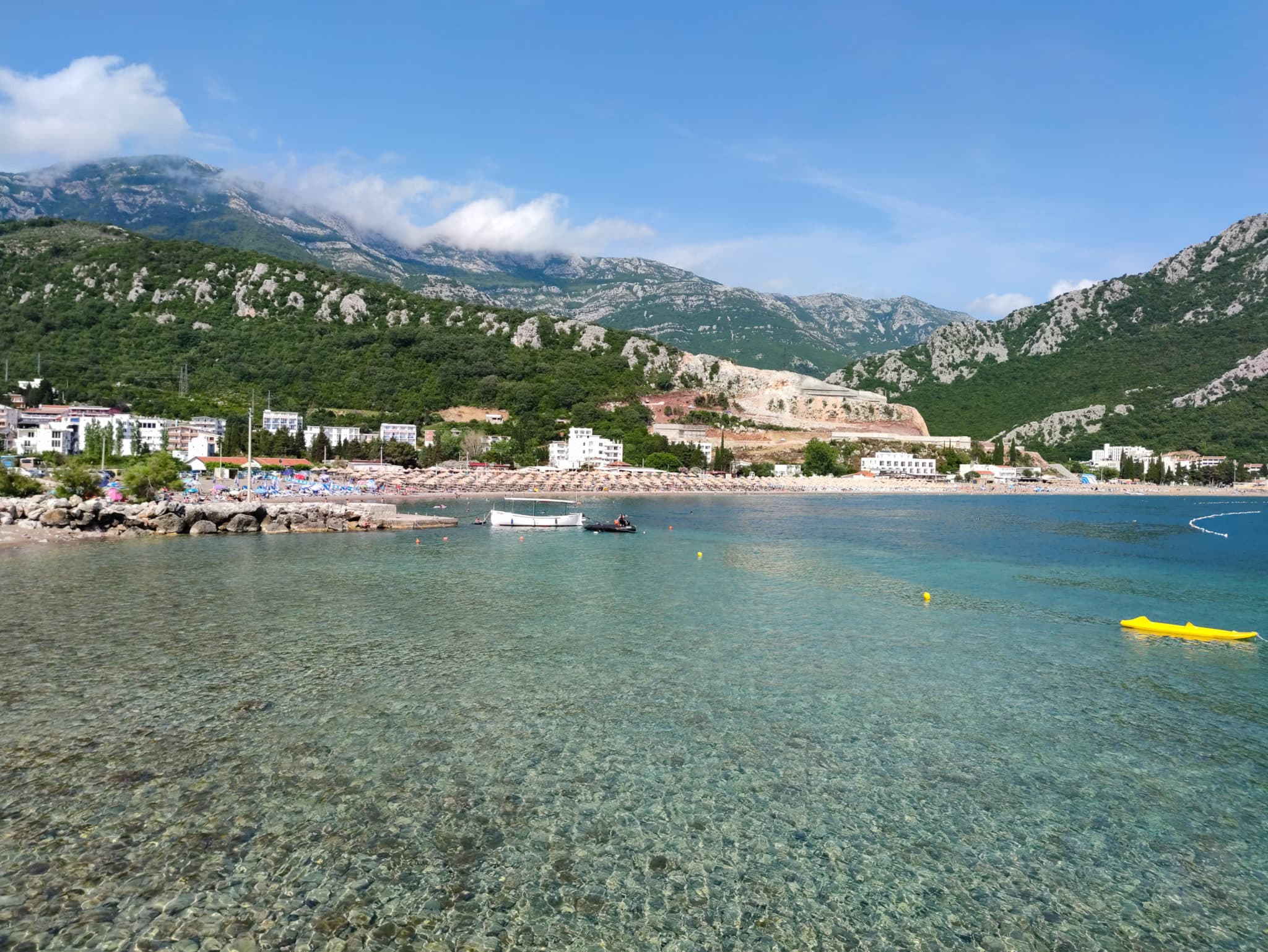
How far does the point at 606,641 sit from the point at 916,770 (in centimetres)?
842

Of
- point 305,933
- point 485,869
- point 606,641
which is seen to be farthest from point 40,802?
point 606,641

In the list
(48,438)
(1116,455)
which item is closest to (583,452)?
(48,438)

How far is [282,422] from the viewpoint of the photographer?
330 ft

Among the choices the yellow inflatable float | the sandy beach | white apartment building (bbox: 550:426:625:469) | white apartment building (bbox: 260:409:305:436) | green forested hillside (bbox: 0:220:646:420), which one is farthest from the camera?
green forested hillside (bbox: 0:220:646:420)

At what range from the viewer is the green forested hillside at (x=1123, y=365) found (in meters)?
134

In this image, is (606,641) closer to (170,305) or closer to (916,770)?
(916,770)

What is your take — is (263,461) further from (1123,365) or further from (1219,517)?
(1123,365)

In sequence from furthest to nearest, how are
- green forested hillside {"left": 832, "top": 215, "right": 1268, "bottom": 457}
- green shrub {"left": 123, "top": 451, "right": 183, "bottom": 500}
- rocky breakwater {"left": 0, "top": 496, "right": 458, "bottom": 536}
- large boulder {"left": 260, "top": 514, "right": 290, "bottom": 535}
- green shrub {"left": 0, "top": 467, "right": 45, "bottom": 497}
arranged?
green forested hillside {"left": 832, "top": 215, "right": 1268, "bottom": 457}
green shrub {"left": 123, "top": 451, "right": 183, "bottom": 500}
green shrub {"left": 0, "top": 467, "right": 45, "bottom": 497}
large boulder {"left": 260, "top": 514, "right": 290, "bottom": 535}
rocky breakwater {"left": 0, "top": 496, "right": 458, "bottom": 536}

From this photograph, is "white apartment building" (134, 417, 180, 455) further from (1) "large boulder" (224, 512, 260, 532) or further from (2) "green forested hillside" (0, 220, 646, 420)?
(1) "large boulder" (224, 512, 260, 532)

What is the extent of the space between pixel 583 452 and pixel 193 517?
226ft

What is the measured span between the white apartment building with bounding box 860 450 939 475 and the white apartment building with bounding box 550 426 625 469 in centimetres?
4925

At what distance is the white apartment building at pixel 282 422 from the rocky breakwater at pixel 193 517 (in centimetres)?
6163

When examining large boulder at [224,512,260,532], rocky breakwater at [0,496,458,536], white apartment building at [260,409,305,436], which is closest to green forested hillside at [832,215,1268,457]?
white apartment building at [260,409,305,436]

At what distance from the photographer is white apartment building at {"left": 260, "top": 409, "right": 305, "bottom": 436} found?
326ft
